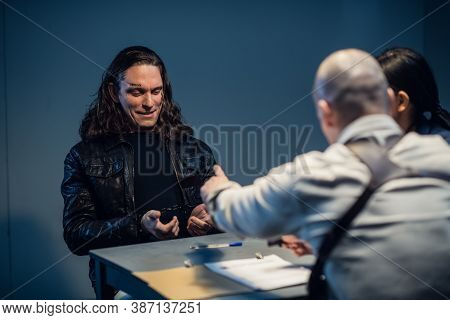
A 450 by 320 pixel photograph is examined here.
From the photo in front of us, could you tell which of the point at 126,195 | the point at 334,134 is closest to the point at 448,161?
the point at 334,134

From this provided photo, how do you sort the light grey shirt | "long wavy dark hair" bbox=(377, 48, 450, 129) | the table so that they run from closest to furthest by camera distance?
the light grey shirt < the table < "long wavy dark hair" bbox=(377, 48, 450, 129)

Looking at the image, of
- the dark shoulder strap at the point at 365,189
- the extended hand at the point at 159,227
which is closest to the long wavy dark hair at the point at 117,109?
the extended hand at the point at 159,227

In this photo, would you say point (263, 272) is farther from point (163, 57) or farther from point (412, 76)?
point (163, 57)

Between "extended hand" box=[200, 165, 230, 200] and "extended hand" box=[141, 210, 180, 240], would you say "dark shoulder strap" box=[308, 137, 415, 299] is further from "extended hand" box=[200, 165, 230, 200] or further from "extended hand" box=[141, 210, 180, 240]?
"extended hand" box=[141, 210, 180, 240]

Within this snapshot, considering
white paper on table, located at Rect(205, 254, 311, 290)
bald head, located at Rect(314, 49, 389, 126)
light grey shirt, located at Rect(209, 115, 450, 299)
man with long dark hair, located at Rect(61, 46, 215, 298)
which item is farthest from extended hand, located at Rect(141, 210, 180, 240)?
bald head, located at Rect(314, 49, 389, 126)

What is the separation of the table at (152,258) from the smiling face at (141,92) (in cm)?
73

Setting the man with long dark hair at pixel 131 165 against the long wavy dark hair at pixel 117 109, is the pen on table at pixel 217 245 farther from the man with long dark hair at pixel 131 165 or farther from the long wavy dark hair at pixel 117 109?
the long wavy dark hair at pixel 117 109

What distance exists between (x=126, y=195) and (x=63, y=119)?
1.71ft

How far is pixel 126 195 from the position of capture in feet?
7.05

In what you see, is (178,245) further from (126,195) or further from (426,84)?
(426,84)

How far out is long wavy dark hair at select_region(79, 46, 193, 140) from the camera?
2.22 meters

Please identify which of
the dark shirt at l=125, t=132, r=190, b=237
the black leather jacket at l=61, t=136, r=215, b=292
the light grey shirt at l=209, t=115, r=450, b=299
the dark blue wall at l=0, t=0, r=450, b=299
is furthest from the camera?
the dark blue wall at l=0, t=0, r=450, b=299

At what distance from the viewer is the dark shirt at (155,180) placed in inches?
85.1
